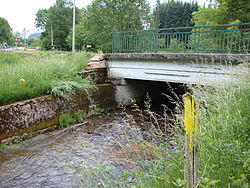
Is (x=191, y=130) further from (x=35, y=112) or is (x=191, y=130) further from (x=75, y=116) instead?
(x=75, y=116)

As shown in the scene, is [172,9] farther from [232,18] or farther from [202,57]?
[202,57]

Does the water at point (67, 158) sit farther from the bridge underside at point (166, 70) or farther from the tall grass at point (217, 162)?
the bridge underside at point (166, 70)

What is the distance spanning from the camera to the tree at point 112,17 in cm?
1948

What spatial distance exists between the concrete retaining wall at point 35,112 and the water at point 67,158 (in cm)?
41

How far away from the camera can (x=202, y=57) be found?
7.39m

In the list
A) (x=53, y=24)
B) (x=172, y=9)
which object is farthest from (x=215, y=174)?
(x=172, y=9)

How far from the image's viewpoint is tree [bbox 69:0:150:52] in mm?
19484

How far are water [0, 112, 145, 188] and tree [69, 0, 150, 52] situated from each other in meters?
13.8

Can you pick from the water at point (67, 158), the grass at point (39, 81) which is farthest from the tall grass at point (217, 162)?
the grass at point (39, 81)

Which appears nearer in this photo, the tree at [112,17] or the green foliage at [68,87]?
the green foliage at [68,87]

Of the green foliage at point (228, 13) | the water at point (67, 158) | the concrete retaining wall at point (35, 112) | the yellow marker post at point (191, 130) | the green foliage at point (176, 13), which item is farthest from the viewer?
the green foliage at point (176, 13)

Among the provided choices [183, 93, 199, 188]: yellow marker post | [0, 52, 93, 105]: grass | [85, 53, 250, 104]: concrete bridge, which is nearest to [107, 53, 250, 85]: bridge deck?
[85, 53, 250, 104]: concrete bridge

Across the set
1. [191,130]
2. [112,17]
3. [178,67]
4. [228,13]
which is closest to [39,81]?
[178,67]

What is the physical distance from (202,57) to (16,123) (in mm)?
6059
